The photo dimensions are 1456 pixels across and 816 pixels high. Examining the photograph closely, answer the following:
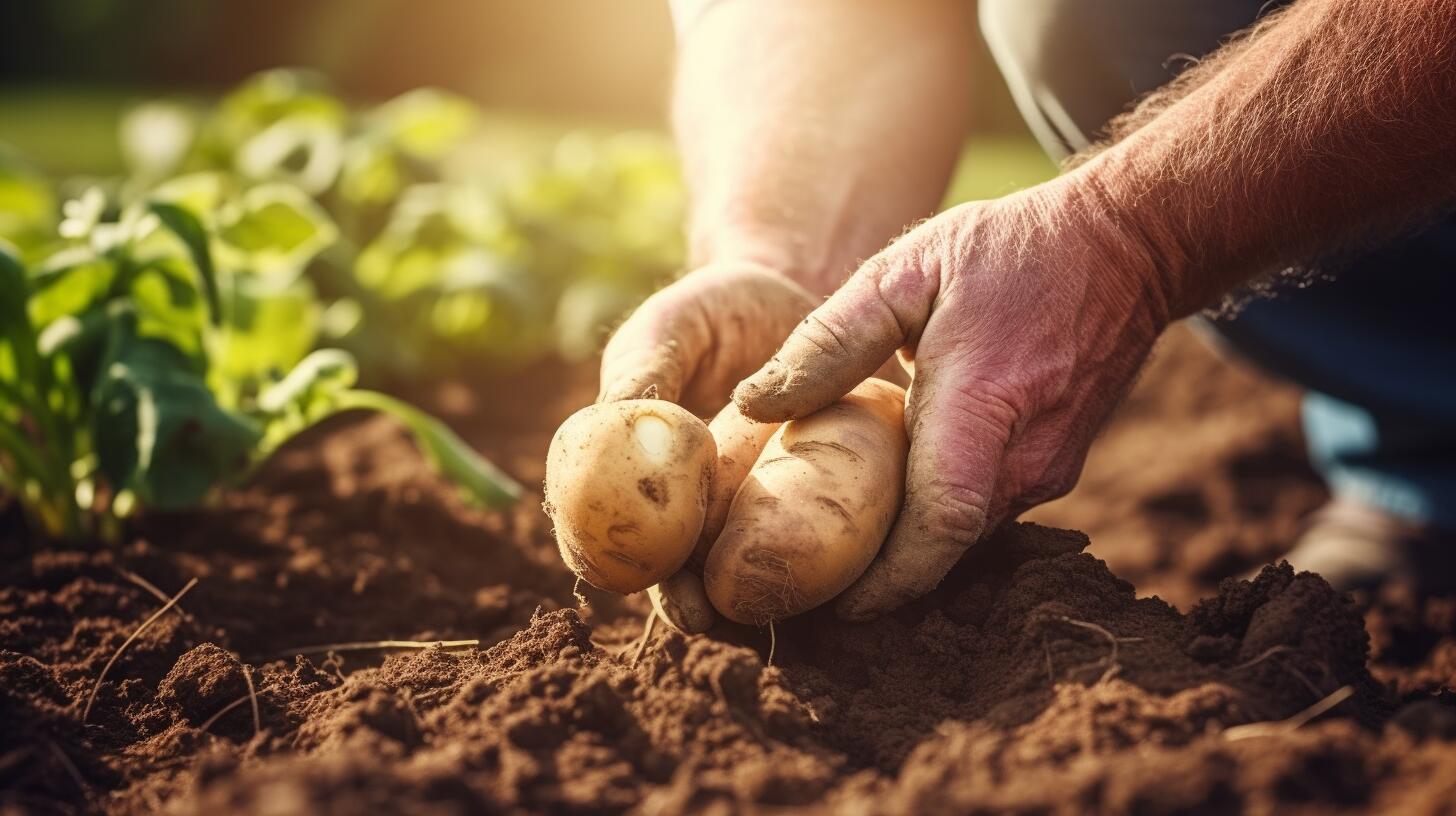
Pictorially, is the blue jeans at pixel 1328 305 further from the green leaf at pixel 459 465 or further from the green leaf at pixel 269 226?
the green leaf at pixel 269 226

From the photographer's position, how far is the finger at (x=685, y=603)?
2084mm

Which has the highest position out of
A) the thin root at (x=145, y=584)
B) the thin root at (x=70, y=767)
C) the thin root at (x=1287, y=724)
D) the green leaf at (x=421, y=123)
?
the green leaf at (x=421, y=123)

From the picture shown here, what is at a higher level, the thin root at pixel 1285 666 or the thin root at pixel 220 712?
the thin root at pixel 1285 666

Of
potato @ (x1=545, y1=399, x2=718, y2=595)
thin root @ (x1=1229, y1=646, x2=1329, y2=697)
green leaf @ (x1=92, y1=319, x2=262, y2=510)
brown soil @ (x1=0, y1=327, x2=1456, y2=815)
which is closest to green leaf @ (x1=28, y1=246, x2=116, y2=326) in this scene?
green leaf @ (x1=92, y1=319, x2=262, y2=510)

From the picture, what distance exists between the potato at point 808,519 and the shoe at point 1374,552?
199 centimetres

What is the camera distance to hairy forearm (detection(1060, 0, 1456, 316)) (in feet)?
6.74

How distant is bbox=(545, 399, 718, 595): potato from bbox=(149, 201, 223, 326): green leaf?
1.13 m

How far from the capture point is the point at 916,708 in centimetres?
186

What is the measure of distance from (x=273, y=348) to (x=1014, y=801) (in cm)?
260

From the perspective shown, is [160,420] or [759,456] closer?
[759,456]

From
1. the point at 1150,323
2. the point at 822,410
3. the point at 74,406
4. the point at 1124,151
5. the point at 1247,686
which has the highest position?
the point at 1124,151

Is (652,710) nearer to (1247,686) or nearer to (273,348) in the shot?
(1247,686)

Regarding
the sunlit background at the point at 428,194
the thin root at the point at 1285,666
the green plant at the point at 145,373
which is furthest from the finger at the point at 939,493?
the green plant at the point at 145,373

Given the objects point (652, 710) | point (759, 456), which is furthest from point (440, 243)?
point (652, 710)
